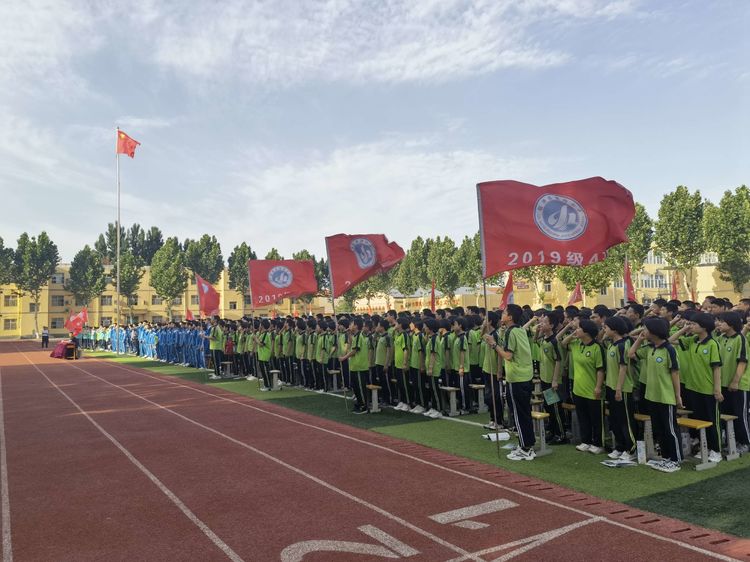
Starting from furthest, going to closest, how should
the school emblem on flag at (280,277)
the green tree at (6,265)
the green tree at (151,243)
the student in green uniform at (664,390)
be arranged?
the green tree at (151,243)
the green tree at (6,265)
the school emblem on flag at (280,277)
the student in green uniform at (664,390)

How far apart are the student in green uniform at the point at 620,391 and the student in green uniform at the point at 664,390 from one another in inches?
12.8

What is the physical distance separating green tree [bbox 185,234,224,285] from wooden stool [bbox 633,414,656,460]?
272ft

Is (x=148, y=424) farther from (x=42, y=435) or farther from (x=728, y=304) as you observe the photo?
(x=728, y=304)

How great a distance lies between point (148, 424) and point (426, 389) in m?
6.32

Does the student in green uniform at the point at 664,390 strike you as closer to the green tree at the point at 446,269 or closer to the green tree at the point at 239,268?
the green tree at the point at 446,269

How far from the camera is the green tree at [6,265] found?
72.8m

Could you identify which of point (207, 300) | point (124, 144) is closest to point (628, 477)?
→ point (207, 300)

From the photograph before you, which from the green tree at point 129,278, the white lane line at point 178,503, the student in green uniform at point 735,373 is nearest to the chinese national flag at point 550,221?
the student in green uniform at point 735,373

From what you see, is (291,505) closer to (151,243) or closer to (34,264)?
(34,264)

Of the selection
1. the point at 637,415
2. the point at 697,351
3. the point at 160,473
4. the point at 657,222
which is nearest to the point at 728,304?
the point at 697,351

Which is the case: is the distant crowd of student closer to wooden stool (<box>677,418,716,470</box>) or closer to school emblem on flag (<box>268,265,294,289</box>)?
wooden stool (<box>677,418,716,470</box>)

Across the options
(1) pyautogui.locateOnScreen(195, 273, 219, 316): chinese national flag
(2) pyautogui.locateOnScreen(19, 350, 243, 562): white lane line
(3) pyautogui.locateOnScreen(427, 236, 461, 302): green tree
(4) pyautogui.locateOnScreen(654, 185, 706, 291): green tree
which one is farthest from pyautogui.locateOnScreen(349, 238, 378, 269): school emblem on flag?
(3) pyautogui.locateOnScreen(427, 236, 461, 302): green tree

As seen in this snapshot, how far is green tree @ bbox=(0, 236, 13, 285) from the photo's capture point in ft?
239

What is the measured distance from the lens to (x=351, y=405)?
1372 cm
